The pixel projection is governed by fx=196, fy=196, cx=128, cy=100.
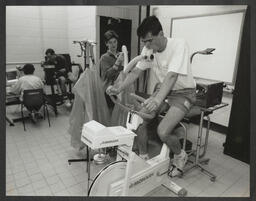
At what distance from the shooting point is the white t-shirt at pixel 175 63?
61.1 inches

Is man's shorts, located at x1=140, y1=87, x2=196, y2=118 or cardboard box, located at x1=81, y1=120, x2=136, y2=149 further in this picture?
man's shorts, located at x1=140, y1=87, x2=196, y2=118

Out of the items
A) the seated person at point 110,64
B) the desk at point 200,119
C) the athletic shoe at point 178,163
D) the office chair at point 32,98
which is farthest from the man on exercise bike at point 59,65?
the athletic shoe at point 178,163

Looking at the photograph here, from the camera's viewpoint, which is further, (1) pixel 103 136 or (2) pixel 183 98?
(2) pixel 183 98

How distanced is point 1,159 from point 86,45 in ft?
4.23

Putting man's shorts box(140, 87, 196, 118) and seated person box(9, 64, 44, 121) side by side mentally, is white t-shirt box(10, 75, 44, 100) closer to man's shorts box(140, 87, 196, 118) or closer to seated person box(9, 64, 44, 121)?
seated person box(9, 64, 44, 121)

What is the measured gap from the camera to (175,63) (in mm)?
1558

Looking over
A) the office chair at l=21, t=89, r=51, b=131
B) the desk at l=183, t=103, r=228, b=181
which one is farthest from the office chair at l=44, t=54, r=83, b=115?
the desk at l=183, t=103, r=228, b=181

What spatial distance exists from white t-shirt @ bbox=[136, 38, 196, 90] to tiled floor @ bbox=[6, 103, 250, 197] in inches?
36.7

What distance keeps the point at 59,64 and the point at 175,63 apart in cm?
204

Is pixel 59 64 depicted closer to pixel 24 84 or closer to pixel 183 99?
pixel 24 84

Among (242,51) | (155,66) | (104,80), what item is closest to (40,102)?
(104,80)

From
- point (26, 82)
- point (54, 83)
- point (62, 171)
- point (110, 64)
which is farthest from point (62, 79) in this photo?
point (62, 171)

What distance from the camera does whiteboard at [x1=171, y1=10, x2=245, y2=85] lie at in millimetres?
2613

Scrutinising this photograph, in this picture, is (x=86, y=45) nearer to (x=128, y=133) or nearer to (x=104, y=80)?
(x=104, y=80)
